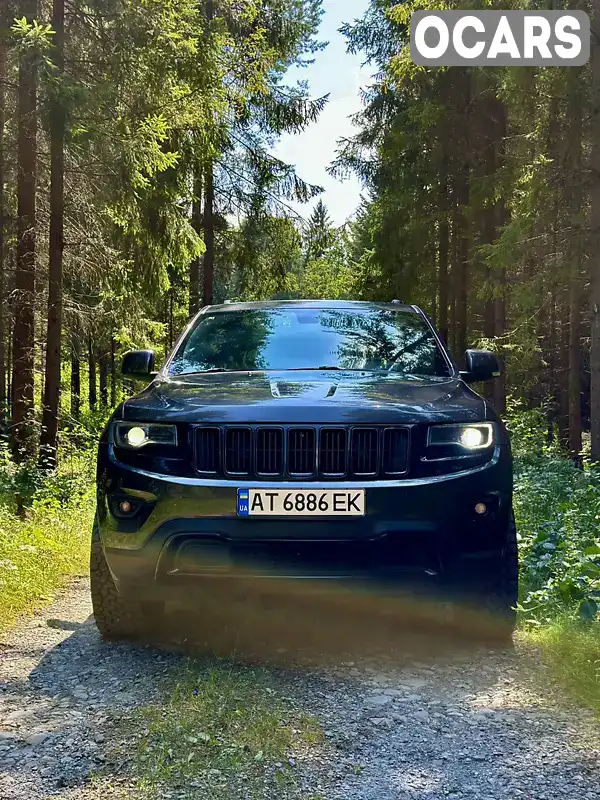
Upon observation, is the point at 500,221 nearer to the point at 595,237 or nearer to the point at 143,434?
the point at 595,237

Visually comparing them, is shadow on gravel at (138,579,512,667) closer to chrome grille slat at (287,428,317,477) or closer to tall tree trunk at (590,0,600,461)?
chrome grille slat at (287,428,317,477)

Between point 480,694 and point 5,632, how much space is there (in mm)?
2705

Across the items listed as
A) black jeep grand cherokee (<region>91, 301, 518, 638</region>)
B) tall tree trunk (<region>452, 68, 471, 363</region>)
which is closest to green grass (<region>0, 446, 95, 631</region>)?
black jeep grand cherokee (<region>91, 301, 518, 638</region>)

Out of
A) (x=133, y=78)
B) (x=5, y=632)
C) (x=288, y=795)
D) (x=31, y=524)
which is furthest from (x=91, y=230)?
(x=288, y=795)

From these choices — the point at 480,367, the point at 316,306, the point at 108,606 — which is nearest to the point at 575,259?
the point at 316,306

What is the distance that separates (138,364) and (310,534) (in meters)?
2.15

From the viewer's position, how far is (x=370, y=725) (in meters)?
3.08

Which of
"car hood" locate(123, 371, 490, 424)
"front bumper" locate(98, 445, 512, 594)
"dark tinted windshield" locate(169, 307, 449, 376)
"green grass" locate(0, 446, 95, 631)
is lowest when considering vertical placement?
→ "green grass" locate(0, 446, 95, 631)

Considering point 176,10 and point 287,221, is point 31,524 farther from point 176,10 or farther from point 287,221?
point 287,221

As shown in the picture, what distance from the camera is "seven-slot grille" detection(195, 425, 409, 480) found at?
143 inches

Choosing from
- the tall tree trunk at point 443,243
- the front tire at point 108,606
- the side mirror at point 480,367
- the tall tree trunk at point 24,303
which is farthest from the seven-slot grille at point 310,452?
the tall tree trunk at point 443,243

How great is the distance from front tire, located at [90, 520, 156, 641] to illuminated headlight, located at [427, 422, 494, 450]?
74.5 inches

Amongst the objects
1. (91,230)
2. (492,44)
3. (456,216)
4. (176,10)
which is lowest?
(91,230)

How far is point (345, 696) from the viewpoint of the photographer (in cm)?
339
